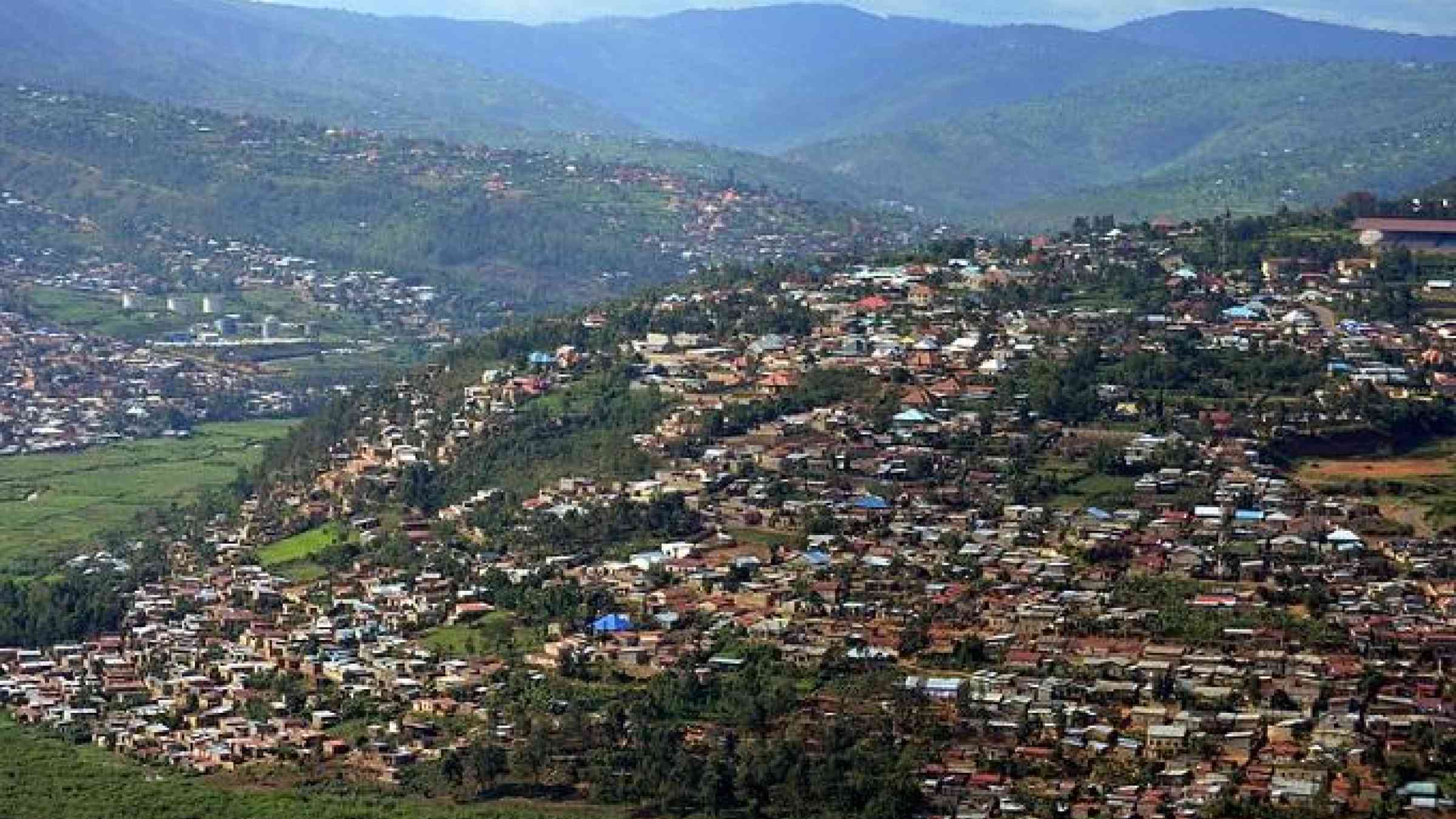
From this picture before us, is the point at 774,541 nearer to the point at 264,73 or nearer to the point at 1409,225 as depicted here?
the point at 1409,225

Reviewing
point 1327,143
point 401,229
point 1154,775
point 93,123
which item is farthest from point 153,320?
point 1327,143

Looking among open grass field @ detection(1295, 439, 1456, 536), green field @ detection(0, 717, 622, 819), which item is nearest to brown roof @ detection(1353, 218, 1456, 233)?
open grass field @ detection(1295, 439, 1456, 536)

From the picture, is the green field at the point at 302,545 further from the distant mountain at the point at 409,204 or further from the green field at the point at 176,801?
the distant mountain at the point at 409,204

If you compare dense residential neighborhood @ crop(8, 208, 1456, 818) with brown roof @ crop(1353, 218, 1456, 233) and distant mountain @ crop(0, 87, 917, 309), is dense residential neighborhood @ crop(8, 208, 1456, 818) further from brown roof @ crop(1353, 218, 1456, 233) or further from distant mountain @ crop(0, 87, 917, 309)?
distant mountain @ crop(0, 87, 917, 309)

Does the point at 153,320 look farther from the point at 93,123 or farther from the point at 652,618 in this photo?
the point at 652,618

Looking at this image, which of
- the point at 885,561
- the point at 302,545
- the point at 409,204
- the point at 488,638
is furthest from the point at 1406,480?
the point at 409,204

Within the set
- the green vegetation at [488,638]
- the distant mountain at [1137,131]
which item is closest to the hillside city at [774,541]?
the green vegetation at [488,638]
